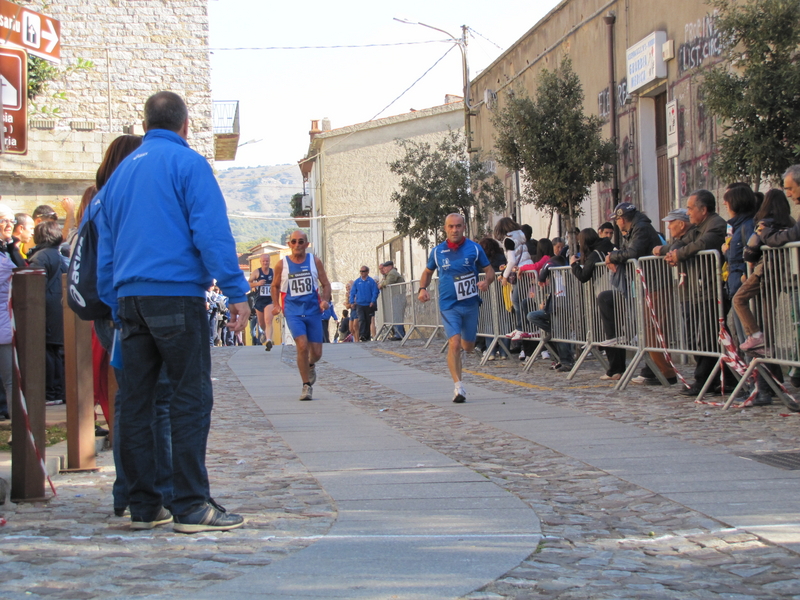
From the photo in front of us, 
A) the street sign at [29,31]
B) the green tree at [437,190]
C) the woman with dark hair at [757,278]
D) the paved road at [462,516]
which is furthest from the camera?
the green tree at [437,190]

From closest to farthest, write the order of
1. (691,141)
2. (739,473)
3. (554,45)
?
(739,473), (691,141), (554,45)

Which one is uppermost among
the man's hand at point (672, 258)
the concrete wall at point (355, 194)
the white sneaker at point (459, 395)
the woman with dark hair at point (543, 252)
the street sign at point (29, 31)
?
the concrete wall at point (355, 194)

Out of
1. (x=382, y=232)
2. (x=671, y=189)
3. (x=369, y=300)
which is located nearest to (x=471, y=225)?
(x=369, y=300)

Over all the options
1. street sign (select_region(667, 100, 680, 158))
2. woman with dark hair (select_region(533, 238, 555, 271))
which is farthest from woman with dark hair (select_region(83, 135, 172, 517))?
street sign (select_region(667, 100, 680, 158))

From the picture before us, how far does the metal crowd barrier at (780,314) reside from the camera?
7930mm

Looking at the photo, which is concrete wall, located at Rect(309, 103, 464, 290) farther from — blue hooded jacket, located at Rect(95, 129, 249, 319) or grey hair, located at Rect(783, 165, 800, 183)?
blue hooded jacket, located at Rect(95, 129, 249, 319)

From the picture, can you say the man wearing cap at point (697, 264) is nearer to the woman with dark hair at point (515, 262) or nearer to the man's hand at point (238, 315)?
the woman with dark hair at point (515, 262)

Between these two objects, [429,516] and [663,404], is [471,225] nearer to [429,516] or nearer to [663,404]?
[663,404]

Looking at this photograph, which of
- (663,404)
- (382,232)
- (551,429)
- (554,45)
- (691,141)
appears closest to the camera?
(551,429)

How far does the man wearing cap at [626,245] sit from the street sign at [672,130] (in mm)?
4281

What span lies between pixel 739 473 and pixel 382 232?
149ft

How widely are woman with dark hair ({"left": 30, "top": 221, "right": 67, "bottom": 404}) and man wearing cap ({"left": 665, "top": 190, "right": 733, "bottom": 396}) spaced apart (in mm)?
5854

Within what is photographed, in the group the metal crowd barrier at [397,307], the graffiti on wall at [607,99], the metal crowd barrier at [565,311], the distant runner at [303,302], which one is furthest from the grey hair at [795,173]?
the metal crowd barrier at [397,307]

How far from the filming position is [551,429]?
787cm
